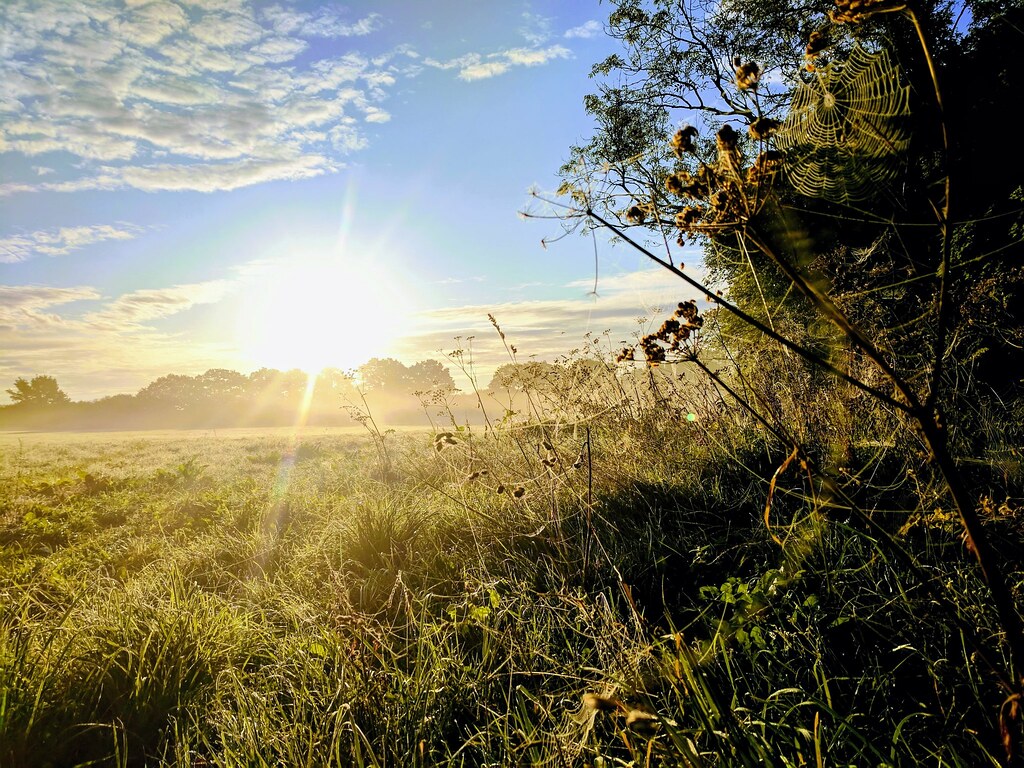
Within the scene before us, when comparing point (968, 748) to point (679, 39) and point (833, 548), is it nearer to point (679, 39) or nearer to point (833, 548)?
point (833, 548)

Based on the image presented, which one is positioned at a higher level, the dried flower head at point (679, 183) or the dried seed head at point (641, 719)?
the dried flower head at point (679, 183)

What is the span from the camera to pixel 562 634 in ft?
8.71

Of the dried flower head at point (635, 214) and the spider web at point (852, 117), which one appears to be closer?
the spider web at point (852, 117)

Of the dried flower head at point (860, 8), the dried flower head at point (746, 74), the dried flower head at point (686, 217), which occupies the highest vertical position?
the dried flower head at point (860, 8)

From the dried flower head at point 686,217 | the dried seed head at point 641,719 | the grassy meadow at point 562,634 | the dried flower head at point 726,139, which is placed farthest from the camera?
the grassy meadow at point 562,634

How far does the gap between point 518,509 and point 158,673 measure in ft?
7.89

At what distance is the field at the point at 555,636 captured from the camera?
1914mm

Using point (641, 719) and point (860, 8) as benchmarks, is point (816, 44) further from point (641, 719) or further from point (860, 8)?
point (641, 719)

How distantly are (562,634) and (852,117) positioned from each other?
7.44 feet

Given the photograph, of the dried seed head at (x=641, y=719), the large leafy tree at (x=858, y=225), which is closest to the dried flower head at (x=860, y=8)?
the large leafy tree at (x=858, y=225)

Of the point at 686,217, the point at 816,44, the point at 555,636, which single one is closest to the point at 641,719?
the point at 686,217

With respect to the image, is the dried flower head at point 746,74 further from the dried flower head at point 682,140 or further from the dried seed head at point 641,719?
the dried seed head at point 641,719

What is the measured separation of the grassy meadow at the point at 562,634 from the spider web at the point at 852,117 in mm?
803

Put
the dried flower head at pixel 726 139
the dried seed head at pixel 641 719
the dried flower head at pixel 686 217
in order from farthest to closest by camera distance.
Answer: the dried flower head at pixel 686 217, the dried flower head at pixel 726 139, the dried seed head at pixel 641 719
